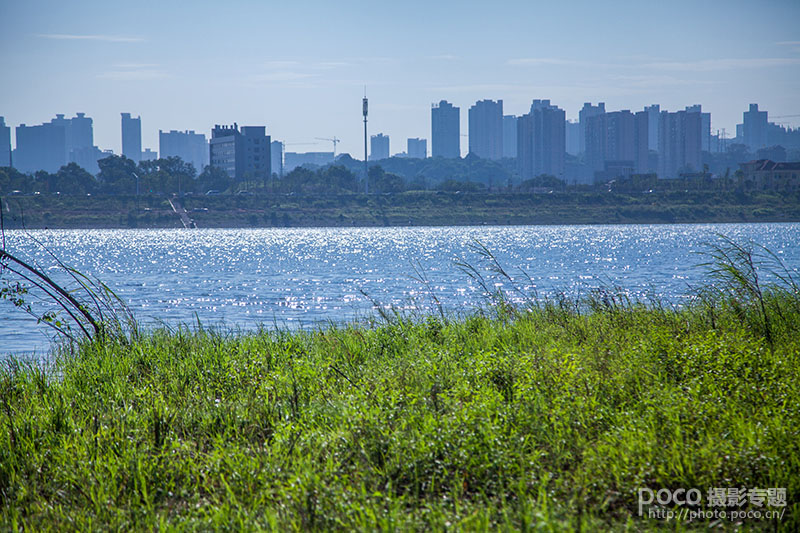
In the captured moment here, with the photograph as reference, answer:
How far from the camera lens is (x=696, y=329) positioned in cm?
798

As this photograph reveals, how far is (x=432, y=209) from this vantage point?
120m

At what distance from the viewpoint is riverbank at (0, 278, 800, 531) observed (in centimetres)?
416

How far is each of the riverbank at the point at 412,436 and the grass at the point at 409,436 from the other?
0.06ft

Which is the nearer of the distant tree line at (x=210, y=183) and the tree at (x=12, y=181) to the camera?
the tree at (x=12, y=181)

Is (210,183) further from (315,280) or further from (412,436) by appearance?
(412,436)

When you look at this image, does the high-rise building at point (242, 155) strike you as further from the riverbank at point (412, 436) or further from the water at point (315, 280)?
the riverbank at point (412, 436)

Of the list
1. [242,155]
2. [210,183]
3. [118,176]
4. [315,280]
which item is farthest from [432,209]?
[242,155]

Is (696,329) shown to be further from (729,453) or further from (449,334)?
(729,453)

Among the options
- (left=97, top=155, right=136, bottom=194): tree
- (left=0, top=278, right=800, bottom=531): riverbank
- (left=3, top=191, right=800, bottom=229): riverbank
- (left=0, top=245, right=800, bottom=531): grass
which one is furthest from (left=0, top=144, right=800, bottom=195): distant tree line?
(left=0, top=278, right=800, bottom=531): riverbank

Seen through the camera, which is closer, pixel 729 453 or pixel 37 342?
pixel 729 453

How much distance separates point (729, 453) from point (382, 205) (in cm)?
11871

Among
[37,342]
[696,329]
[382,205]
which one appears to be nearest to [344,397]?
[696,329]

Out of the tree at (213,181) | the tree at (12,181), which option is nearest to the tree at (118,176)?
the tree at (12,181)

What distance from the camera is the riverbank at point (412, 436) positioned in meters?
4.16
